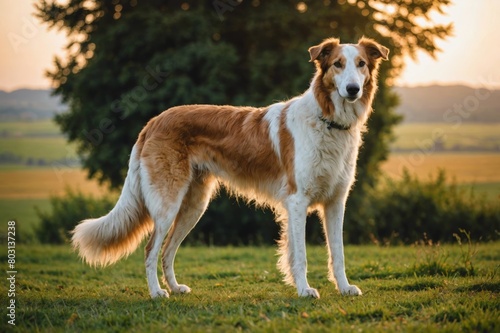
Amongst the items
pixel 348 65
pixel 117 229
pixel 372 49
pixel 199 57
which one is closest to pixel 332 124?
pixel 348 65

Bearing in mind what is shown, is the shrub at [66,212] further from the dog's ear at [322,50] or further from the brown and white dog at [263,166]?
the dog's ear at [322,50]

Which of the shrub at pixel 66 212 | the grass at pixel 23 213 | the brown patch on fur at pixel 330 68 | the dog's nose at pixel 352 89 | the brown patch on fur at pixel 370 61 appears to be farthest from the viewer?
the shrub at pixel 66 212

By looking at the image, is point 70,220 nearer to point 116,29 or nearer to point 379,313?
point 116,29

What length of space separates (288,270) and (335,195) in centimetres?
92

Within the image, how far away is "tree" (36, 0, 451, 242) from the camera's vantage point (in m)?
14.5

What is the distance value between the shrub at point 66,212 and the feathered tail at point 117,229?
1060cm

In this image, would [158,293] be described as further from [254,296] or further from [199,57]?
[199,57]

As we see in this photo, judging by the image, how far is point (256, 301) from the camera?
5.24 meters

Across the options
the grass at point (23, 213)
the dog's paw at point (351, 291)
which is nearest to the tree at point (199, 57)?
the grass at point (23, 213)

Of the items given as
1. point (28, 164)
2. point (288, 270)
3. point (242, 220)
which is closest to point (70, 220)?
point (28, 164)

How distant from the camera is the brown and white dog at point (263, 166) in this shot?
557cm

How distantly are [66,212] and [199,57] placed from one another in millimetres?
6758

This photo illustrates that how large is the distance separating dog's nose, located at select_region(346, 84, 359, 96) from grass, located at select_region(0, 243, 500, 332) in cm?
194

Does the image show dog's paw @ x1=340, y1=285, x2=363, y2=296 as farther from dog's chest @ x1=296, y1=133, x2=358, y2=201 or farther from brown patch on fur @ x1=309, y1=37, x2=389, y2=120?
brown patch on fur @ x1=309, y1=37, x2=389, y2=120
